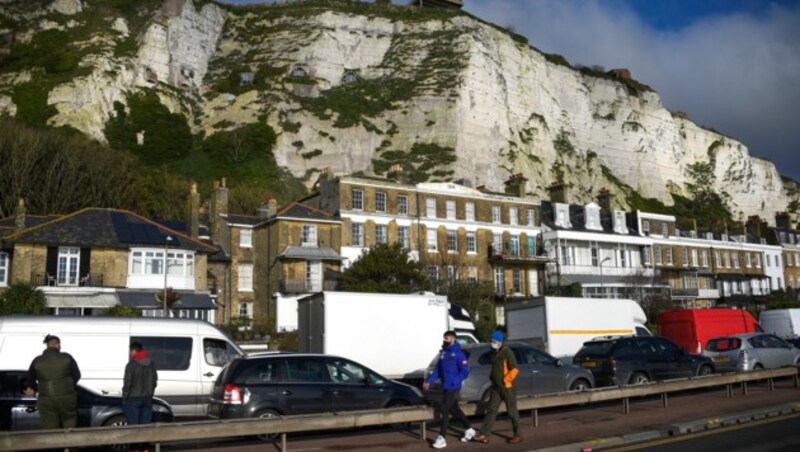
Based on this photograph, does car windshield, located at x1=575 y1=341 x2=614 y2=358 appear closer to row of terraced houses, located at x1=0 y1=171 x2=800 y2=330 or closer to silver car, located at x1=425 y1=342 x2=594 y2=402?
silver car, located at x1=425 y1=342 x2=594 y2=402

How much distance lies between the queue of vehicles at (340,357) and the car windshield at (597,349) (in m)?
0.04

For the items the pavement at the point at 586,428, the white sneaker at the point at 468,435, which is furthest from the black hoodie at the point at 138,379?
the white sneaker at the point at 468,435

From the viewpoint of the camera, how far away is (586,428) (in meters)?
13.2

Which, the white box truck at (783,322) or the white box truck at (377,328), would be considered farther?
the white box truck at (783,322)


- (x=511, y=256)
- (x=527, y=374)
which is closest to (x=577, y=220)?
(x=511, y=256)

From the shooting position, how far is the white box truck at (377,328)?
20.6 metres

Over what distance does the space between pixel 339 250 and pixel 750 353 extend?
96.4 feet

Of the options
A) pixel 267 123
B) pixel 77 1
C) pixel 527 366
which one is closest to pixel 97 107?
pixel 267 123

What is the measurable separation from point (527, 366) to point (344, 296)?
624cm

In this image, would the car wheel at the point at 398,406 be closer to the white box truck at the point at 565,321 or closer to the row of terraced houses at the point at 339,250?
the white box truck at the point at 565,321

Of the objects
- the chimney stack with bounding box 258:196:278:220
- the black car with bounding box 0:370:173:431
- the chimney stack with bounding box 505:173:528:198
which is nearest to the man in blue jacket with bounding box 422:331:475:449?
the black car with bounding box 0:370:173:431

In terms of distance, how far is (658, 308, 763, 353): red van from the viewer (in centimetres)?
2866

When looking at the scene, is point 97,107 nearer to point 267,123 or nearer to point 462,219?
point 267,123

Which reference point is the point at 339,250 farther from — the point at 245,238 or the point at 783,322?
the point at 783,322
